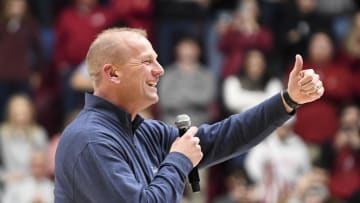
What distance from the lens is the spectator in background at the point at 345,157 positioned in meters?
8.71

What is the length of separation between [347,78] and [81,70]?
116 inches

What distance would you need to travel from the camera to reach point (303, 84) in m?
3.85

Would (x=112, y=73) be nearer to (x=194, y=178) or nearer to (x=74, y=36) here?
(x=194, y=178)

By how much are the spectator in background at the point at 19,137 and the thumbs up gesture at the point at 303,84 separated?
5.11 m

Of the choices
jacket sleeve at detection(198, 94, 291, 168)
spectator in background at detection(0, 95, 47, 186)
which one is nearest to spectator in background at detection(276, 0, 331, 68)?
spectator in background at detection(0, 95, 47, 186)

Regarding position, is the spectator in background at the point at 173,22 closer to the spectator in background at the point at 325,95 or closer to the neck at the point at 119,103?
the spectator in background at the point at 325,95

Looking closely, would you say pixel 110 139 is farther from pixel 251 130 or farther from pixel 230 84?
pixel 230 84

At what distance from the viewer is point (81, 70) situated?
9.08 meters

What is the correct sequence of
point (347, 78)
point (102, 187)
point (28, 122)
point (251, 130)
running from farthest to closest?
point (347, 78), point (28, 122), point (251, 130), point (102, 187)

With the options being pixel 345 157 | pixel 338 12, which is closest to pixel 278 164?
pixel 345 157

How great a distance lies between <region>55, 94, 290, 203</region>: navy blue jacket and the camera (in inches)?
137

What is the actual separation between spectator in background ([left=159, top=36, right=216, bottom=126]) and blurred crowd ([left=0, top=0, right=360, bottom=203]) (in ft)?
0.04

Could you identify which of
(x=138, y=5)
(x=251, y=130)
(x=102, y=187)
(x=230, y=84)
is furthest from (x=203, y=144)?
(x=138, y=5)

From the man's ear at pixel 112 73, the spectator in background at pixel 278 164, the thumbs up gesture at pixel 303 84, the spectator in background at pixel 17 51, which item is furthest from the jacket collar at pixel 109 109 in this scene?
the spectator in background at pixel 17 51
